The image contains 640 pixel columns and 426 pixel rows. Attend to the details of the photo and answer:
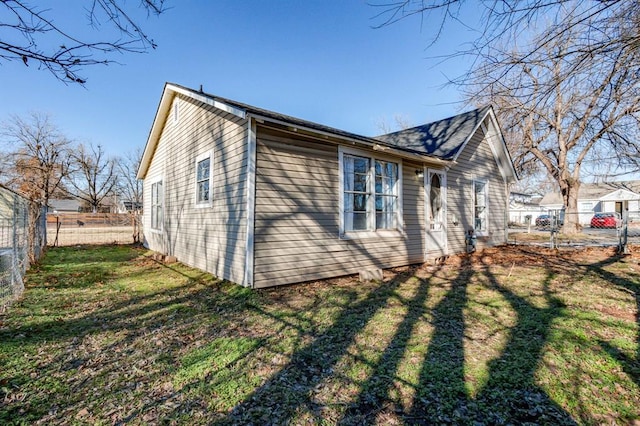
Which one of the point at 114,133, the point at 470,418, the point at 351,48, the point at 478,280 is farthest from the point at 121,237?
the point at 114,133

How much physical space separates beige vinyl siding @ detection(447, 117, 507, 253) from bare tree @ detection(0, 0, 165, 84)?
8.74 metres

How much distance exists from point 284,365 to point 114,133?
126ft

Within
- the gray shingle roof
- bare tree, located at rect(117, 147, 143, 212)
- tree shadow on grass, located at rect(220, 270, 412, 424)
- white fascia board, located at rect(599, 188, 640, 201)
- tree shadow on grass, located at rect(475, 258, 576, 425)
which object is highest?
bare tree, located at rect(117, 147, 143, 212)

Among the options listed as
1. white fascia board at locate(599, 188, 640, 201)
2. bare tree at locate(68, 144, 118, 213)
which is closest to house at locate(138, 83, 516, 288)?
bare tree at locate(68, 144, 118, 213)

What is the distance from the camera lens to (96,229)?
19094 mm

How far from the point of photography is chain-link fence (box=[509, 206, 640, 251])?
979 cm

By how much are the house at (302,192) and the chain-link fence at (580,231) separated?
3496 millimetres

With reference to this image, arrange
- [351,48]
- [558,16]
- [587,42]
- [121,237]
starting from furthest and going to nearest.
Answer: [121,237]
[351,48]
[587,42]
[558,16]

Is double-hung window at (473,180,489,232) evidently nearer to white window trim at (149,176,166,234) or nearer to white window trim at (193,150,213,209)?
white window trim at (193,150,213,209)

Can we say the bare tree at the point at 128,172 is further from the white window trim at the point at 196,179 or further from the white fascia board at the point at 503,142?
the white fascia board at the point at 503,142

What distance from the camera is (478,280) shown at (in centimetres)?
630

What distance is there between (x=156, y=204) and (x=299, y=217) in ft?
24.5

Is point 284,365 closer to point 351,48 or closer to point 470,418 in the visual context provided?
point 470,418

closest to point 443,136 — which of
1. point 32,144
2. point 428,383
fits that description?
point 428,383
